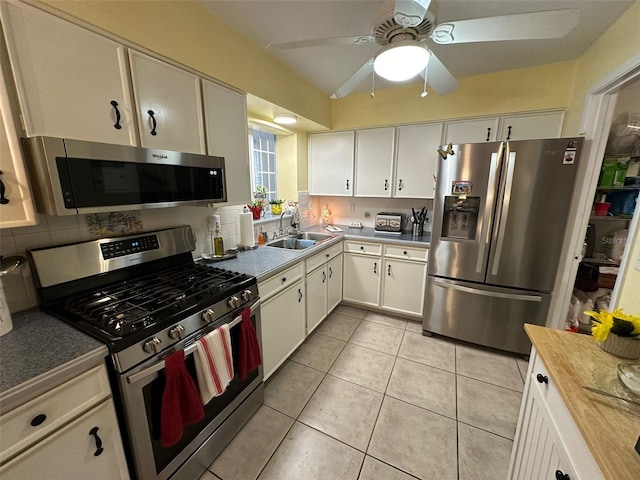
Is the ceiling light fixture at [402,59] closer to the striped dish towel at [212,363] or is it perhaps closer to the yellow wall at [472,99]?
the yellow wall at [472,99]

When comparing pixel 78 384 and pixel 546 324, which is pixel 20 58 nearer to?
pixel 78 384

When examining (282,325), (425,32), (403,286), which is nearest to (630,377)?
(425,32)

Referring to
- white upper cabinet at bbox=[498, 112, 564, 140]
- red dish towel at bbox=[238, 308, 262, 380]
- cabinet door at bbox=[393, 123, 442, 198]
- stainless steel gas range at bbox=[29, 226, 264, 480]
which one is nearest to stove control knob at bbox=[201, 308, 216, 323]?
stainless steel gas range at bbox=[29, 226, 264, 480]

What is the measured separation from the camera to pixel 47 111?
3.30 feet

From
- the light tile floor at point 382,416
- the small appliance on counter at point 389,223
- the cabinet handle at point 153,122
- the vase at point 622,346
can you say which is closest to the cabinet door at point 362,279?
the small appliance on counter at point 389,223

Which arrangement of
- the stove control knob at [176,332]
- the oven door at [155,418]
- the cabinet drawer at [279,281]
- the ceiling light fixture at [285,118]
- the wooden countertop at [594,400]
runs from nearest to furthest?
the wooden countertop at [594,400], the oven door at [155,418], the stove control knob at [176,332], the cabinet drawer at [279,281], the ceiling light fixture at [285,118]

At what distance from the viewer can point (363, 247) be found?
2.86 metres

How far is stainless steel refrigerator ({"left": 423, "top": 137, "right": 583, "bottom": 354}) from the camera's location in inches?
76.4

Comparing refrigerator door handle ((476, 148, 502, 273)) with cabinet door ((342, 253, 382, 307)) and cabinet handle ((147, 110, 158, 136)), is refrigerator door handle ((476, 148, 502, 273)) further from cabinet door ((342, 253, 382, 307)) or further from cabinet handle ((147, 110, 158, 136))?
cabinet handle ((147, 110, 158, 136))

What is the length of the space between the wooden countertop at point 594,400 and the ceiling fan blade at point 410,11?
141 cm

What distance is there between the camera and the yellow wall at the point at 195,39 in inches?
45.6

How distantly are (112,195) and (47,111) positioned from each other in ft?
1.20

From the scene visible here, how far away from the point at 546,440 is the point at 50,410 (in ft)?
5.40

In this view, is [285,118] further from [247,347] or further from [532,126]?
[532,126]
